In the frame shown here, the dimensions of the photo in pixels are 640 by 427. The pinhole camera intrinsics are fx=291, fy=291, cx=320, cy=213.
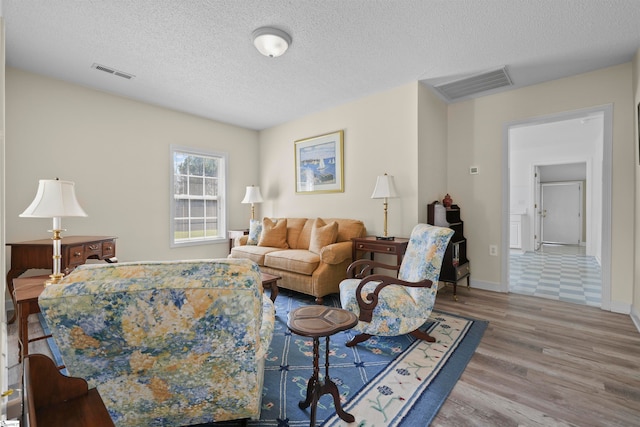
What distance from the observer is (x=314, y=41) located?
8.58ft

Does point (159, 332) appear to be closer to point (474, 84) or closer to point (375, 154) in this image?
point (375, 154)

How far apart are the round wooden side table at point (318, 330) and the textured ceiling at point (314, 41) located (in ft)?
7.12

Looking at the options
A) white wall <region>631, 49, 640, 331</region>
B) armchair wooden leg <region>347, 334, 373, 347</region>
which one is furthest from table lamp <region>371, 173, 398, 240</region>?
white wall <region>631, 49, 640, 331</region>

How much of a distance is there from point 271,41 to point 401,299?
2.42 meters

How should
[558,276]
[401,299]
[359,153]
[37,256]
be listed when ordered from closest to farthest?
1. [401,299]
2. [37,256]
3. [359,153]
4. [558,276]

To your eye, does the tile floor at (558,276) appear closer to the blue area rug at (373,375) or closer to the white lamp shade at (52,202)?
the blue area rug at (373,375)

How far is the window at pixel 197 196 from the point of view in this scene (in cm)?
454

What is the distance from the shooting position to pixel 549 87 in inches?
133

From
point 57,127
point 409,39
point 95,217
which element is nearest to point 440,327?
point 409,39

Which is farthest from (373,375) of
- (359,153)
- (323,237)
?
(359,153)

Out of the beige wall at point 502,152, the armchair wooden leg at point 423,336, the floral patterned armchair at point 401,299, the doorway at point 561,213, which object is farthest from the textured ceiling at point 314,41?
the doorway at point 561,213

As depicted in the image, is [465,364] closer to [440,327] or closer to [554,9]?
[440,327]

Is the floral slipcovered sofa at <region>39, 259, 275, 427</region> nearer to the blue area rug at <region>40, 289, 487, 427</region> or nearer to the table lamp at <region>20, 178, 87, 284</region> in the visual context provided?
the blue area rug at <region>40, 289, 487, 427</region>

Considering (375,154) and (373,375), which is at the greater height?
(375,154)
